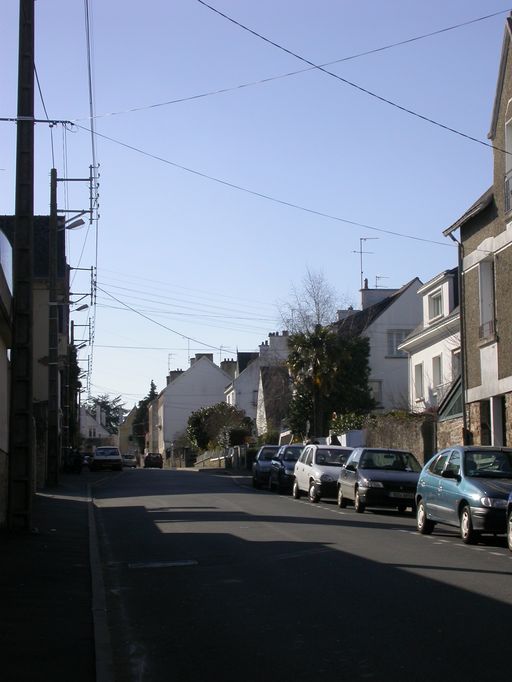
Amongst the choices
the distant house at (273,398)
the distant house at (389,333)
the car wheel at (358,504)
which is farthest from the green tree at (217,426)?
the car wheel at (358,504)

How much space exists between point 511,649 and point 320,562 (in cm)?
593

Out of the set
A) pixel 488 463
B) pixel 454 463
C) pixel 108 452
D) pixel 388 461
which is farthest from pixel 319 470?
pixel 108 452

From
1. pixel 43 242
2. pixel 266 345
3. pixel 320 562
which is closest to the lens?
pixel 320 562

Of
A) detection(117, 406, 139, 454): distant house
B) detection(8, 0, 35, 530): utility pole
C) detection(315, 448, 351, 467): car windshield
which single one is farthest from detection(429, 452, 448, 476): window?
detection(117, 406, 139, 454): distant house

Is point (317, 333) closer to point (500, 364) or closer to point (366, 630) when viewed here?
point (500, 364)

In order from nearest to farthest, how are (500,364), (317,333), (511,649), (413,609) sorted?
(511,649)
(413,609)
(500,364)
(317,333)

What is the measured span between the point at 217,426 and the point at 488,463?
6174 cm

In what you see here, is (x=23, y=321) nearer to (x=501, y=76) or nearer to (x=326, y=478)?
(x=326, y=478)

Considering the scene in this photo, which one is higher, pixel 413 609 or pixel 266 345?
pixel 266 345

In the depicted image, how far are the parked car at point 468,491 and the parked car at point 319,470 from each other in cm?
892

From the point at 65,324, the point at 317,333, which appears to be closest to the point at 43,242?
the point at 65,324

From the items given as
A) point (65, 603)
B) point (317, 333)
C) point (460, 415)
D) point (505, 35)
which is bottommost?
point (65, 603)

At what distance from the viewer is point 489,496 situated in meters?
15.9

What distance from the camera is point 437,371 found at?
4188 centimetres
